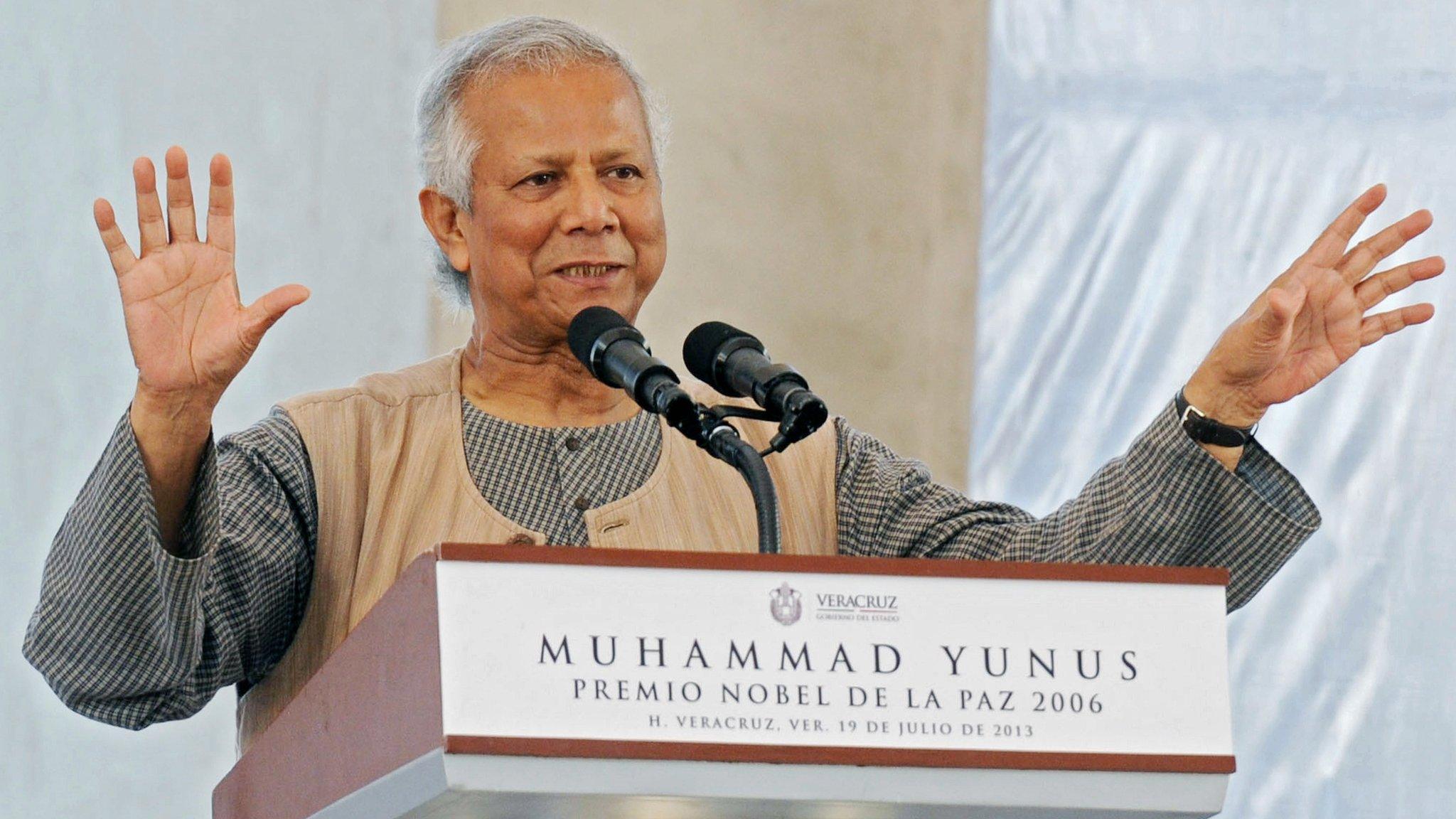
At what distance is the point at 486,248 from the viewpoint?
232 centimetres

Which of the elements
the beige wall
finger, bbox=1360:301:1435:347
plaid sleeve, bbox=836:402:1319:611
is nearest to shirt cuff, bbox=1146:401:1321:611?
plaid sleeve, bbox=836:402:1319:611

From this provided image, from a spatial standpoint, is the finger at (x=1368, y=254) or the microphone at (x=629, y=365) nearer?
the microphone at (x=629, y=365)

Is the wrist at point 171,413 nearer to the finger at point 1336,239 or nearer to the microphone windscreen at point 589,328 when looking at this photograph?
the microphone windscreen at point 589,328

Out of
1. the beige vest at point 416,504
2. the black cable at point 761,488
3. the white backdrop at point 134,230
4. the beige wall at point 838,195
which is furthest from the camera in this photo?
the beige wall at point 838,195

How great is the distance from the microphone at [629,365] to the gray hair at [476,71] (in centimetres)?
50

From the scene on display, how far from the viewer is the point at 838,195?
14.4 ft

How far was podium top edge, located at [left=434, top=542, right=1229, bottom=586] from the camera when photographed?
51.9 inches

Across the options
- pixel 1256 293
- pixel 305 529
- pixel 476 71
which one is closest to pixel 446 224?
pixel 476 71

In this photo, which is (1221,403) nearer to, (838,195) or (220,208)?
(220,208)

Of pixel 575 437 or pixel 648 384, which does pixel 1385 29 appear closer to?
pixel 575 437

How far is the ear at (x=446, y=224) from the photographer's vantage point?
95.0 inches

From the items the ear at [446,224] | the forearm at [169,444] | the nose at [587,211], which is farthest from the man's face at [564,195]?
the forearm at [169,444]

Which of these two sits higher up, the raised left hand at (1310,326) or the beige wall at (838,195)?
the beige wall at (838,195)

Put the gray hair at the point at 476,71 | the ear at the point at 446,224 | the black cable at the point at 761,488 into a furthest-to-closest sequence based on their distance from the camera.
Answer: the ear at the point at 446,224 < the gray hair at the point at 476,71 < the black cable at the point at 761,488
